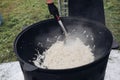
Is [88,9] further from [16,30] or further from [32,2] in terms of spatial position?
[32,2]

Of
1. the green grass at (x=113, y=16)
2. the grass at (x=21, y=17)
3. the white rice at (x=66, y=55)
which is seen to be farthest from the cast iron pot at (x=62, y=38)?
the green grass at (x=113, y=16)

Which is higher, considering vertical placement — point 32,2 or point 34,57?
point 34,57

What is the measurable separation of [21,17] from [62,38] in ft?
7.72

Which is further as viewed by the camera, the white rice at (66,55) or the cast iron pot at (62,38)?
the white rice at (66,55)

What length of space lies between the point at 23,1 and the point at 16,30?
1.21 meters

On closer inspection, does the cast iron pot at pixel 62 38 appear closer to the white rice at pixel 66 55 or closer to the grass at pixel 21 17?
the white rice at pixel 66 55

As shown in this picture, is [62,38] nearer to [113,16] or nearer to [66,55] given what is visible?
[66,55]

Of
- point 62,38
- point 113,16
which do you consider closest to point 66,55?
point 62,38

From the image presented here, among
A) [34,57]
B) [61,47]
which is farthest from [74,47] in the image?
[34,57]

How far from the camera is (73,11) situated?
3125 mm

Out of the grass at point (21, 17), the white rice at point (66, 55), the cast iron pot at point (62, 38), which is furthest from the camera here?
the grass at point (21, 17)

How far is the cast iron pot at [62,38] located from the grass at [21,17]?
130cm

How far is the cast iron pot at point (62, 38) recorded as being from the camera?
192 centimetres

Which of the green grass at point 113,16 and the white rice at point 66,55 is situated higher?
the white rice at point 66,55
